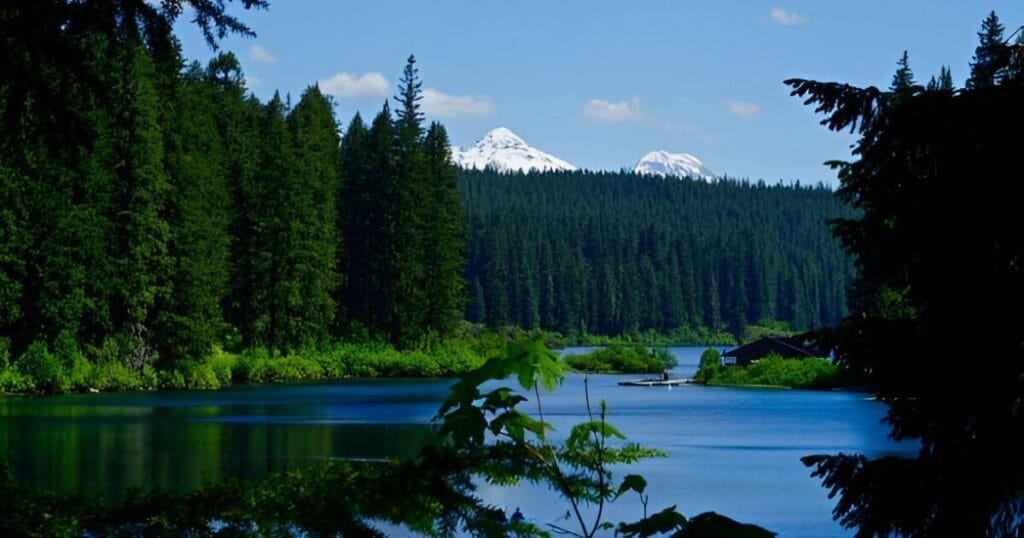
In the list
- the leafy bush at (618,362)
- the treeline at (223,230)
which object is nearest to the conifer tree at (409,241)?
the treeline at (223,230)

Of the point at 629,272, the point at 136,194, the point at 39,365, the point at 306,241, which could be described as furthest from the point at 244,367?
the point at 629,272

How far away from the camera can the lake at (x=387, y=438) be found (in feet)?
73.0

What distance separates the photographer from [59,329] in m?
44.2

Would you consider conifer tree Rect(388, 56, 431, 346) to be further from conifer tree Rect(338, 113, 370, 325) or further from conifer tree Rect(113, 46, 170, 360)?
conifer tree Rect(113, 46, 170, 360)

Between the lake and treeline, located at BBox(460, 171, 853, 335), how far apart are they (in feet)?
227

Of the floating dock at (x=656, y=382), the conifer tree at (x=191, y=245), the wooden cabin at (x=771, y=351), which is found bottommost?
the floating dock at (x=656, y=382)

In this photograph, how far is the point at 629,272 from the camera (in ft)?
479

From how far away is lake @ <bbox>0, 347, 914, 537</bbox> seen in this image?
22.2m

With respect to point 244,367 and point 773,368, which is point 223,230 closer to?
point 244,367

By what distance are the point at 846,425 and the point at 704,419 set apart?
168 inches

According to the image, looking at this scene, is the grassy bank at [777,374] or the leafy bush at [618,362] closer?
the grassy bank at [777,374]

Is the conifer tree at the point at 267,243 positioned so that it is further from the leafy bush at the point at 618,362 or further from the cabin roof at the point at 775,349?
the cabin roof at the point at 775,349

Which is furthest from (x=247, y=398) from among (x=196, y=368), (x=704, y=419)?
(x=704, y=419)

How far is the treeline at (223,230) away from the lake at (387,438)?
3.65 m
